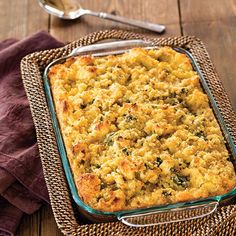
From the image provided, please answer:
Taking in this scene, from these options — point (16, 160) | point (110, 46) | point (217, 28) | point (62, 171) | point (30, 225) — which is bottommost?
point (30, 225)

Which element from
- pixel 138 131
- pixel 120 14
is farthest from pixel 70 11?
pixel 138 131

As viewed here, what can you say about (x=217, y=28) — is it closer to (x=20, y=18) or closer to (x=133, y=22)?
(x=133, y=22)

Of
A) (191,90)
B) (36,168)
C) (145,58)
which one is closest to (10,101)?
(36,168)

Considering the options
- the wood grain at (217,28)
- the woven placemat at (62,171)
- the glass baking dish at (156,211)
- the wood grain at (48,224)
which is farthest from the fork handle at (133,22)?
the wood grain at (48,224)

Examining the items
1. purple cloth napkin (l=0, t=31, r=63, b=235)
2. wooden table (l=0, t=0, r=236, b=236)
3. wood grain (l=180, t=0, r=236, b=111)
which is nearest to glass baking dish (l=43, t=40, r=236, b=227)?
purple cloth napkin (l=0, t=31, r=63, b=235)

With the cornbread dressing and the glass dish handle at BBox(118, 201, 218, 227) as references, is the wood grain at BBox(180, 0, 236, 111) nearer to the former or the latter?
the cornbread dressing
